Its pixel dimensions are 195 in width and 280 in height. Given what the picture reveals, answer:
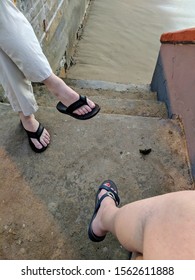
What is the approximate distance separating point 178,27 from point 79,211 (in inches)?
177

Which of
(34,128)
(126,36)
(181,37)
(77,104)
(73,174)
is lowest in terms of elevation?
(126,36)

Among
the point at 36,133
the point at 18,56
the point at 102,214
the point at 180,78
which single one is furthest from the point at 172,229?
the point at 180,78

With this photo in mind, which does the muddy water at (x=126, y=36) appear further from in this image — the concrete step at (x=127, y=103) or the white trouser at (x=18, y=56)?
the white trouser at (x=18, y=56)

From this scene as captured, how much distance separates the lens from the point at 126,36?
4875mm

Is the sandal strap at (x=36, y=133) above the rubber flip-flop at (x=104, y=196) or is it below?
above

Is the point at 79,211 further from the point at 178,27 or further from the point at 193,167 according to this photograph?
the point at 178,27

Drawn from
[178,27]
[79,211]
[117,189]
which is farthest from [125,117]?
→ [178,27]

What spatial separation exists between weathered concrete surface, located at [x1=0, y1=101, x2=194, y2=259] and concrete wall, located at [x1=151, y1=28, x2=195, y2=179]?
0.10 metres

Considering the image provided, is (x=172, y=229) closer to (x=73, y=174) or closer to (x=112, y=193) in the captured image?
(x=112, y=193)

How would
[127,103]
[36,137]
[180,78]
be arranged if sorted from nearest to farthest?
[36,137] < [180,78] < [127,103]

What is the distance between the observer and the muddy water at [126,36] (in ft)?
13.9

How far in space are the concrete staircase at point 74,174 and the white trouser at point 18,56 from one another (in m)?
0.36

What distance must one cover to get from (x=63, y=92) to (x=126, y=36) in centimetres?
362

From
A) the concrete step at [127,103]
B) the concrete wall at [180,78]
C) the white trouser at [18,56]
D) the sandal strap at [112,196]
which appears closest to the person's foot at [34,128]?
the white trouser at [18,56]
